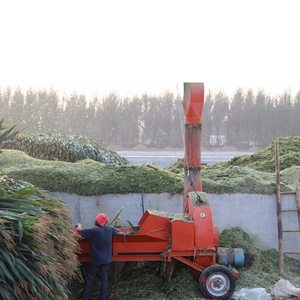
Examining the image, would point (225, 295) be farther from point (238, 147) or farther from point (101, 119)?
point (238, 147)

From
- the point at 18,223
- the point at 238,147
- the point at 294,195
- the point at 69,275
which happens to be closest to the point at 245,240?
the point at 294,195

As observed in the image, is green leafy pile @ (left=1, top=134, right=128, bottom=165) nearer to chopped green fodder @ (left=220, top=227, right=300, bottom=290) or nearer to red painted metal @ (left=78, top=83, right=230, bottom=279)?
chopped green fodder @ (left=220, top=227, right=300, bottom=290)

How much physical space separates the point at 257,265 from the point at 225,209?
1316mm

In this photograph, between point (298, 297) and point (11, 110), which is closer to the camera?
point (298, 297)

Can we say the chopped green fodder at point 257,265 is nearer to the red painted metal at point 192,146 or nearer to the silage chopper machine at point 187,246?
the silage chopper machine at point 187,246

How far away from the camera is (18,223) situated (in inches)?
233

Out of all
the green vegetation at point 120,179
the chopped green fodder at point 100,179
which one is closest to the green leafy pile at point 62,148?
the green vegetation at point 120,179

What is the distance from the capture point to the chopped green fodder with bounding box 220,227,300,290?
9.74m

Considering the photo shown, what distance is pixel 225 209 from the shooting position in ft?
36.7

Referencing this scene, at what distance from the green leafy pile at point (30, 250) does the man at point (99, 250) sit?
4.55 feet

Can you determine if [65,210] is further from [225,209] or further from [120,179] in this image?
[225,209]

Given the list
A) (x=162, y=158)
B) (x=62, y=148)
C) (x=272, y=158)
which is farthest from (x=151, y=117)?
(x=272, y=158)

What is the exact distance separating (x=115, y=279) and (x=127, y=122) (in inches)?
1353

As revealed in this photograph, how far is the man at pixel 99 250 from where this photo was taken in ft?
28.6
